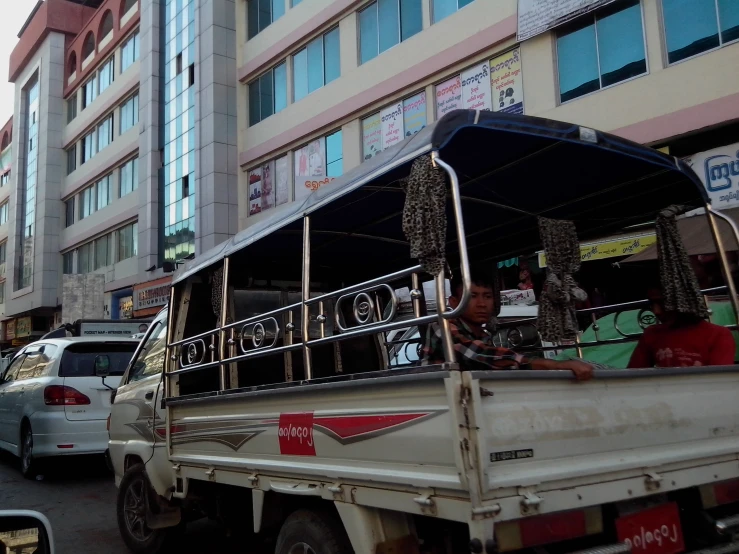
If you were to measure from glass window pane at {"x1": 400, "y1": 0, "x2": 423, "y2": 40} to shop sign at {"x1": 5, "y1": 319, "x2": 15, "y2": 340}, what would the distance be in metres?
33.5

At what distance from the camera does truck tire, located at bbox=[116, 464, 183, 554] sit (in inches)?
195

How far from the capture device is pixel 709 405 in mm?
3188

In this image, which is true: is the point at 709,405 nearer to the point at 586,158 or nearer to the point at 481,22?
the point at 586,158

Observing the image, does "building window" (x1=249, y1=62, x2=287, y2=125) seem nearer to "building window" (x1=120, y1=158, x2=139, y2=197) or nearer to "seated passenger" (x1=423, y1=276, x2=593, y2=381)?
"building window" (x1=120, y1=158, x2=139, y2=197)

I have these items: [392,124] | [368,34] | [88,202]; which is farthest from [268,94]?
A: [88,202]

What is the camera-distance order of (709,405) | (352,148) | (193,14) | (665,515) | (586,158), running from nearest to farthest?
(665,515) < (709,405) < (586,158) < (352,148) < (193,14)

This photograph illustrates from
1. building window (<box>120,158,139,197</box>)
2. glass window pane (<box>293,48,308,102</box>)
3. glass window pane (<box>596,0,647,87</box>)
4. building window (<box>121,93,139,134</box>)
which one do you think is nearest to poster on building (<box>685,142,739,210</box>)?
glass window pane (<box>596,0,647,87</box>)

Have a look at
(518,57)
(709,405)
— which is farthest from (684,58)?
(709,405)

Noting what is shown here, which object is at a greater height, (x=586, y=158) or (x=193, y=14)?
(x=193, y=14)

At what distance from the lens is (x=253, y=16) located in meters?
21.6

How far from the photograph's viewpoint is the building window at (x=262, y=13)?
20.2 m

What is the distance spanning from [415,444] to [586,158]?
2.11m

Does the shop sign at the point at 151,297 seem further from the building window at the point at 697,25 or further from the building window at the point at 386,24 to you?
the building window at the point at 697,25

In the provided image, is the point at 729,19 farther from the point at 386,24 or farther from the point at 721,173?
the point at 386,24
